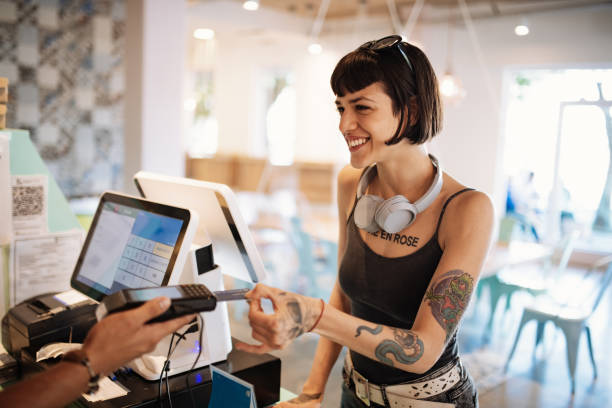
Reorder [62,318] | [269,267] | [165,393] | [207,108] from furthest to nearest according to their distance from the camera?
[207,108]
[269,267]
[62,318]
[165,393]

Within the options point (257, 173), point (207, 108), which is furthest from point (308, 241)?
point (207, 108)

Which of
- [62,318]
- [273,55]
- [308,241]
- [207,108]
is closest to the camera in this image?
[62,318]

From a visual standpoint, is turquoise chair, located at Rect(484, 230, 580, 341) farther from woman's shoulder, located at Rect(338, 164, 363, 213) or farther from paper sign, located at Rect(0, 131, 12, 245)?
paper sign, located at Rect(0, 131, 12, 245)

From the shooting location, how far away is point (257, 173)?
11.0 m

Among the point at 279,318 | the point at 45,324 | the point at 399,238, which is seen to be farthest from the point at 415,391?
the point at 45,324

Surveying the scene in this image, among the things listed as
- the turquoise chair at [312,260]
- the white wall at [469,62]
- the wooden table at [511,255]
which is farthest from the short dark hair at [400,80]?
the white wall at [469,62]

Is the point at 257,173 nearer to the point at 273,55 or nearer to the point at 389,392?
the point at 273,55

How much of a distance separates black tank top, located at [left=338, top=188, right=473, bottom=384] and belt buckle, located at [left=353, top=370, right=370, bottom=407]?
12 millimetres

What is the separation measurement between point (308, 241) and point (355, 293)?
11.1 ft

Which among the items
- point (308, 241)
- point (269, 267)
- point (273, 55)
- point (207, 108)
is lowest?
point (269, 267)

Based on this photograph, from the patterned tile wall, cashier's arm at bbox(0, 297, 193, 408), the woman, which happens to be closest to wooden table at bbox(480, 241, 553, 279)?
the woman

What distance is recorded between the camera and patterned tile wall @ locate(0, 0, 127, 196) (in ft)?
13.1

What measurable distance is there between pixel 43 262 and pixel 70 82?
9.47 feet

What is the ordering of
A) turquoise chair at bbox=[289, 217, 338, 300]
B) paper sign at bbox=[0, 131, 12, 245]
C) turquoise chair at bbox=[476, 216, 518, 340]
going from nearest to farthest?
paper sign at bbox=[0, 131, 12, 245] < turquoise chair at bbox=[476, 216, 518, 340] < turquoise chair at bbox=[289, 217, 338, 300]
